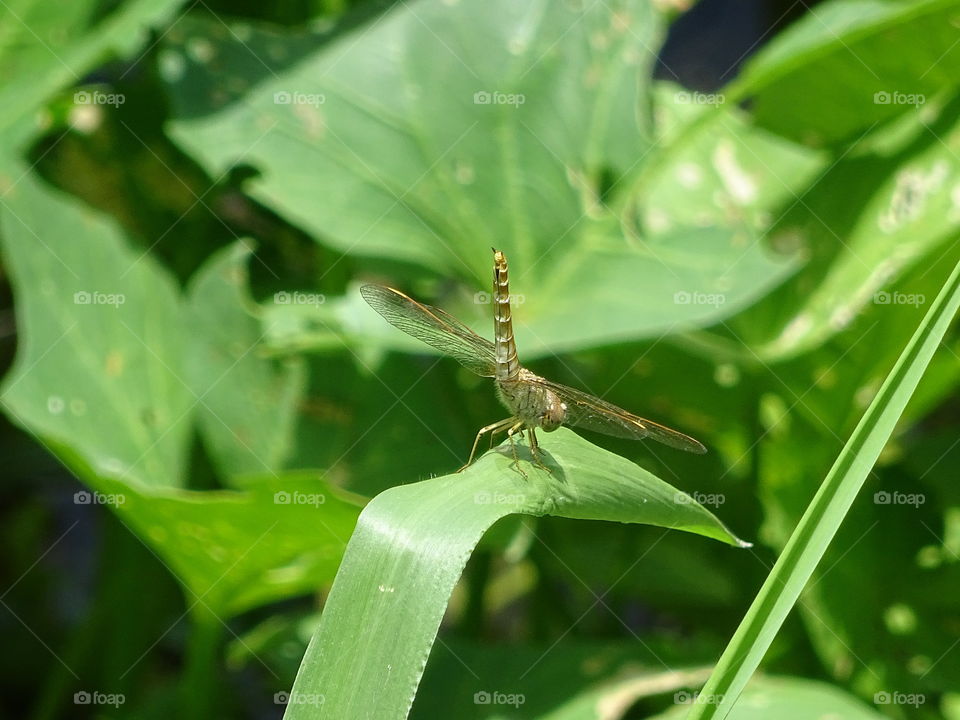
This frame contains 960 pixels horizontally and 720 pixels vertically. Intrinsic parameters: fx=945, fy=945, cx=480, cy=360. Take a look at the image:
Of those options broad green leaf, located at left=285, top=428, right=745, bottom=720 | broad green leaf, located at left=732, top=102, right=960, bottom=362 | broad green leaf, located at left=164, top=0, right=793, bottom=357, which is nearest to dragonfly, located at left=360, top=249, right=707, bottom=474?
broad green leaf, located at left=285, top=428, right=745, bottom=720

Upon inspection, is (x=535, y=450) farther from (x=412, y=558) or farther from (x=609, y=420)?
(x=412, y=558)

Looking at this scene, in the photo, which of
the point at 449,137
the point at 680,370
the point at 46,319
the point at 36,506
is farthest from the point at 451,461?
the point at 36,506

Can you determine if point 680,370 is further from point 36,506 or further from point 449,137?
point 36,506

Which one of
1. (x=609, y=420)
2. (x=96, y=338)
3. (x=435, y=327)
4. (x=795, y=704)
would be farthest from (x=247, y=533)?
(x=795, y=704)

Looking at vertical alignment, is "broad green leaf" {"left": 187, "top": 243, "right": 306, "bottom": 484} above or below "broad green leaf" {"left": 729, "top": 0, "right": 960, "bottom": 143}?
below

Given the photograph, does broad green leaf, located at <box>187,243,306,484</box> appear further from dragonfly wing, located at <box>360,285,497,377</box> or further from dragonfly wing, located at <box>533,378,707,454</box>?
dragonfly wing, located at <box>533,378,707,454</box>

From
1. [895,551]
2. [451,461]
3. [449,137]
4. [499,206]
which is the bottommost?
[895,551]
